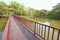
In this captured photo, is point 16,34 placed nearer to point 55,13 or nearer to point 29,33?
point 29,33

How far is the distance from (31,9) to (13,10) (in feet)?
41.2

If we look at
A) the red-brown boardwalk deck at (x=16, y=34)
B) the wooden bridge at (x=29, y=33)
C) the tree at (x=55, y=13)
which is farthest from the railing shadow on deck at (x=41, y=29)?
the tree at (x=55, y=13)

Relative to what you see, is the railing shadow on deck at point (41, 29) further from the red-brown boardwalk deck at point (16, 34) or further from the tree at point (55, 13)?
the tree at point (55, 13)

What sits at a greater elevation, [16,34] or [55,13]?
[16,34]

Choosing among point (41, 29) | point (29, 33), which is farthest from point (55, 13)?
point (29, 33)

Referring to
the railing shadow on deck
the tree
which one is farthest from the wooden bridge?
the tree

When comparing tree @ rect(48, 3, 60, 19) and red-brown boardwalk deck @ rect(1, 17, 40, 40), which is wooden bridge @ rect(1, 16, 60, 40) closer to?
red-brown boardwalk deck @ rect(1, 17, 40, 40)

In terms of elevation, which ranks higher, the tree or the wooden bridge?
the wooden bridge

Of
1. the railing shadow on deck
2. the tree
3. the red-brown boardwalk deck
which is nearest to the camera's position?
the red-brown boardwalk deck

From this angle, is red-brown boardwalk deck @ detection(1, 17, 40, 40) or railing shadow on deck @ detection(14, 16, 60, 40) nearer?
red-brown boardwalk deck @ detection(1, 17, 40, 40)

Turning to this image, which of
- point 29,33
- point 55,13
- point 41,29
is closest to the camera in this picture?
point 29,33

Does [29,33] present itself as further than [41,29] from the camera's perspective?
No

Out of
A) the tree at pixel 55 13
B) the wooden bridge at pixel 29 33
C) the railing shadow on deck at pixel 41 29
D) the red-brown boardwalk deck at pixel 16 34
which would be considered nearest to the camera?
the red-brown boardwalk deck at pixel 16 34

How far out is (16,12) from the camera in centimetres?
4616
